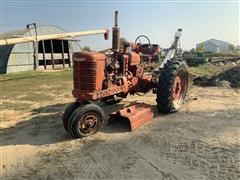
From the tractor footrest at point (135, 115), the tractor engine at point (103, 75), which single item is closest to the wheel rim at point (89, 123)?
the tractor engine at point (103, 75)

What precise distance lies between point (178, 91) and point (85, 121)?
2.89 meters

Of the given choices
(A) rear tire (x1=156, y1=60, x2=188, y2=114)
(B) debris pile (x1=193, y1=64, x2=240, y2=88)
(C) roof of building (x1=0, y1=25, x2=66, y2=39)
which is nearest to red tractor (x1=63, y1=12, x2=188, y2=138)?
(A) rear tire (x1=156, y1=60, x2=188, y2=114)

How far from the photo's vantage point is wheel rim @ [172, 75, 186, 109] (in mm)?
7439

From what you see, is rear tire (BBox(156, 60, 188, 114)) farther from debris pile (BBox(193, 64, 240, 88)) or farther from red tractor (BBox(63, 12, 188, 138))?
debris pile (BBox(193, 64, 240, 88))

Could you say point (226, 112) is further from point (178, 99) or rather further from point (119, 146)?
point (119, 146)

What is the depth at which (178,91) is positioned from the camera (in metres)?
7.73

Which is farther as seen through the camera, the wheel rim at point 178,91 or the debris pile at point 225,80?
the debris pile at point 225,80

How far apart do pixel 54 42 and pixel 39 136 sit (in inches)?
747

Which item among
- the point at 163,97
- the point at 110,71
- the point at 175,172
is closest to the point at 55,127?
the point at 110,71

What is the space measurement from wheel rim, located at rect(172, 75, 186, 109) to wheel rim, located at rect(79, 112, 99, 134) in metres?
2.22

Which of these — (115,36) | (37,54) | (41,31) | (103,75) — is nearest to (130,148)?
(103,75)

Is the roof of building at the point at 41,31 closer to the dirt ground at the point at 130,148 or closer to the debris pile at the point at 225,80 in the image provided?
the debris pile at the point at 225,80

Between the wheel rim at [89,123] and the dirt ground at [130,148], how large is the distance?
0.15 m

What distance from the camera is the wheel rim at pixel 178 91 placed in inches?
293
